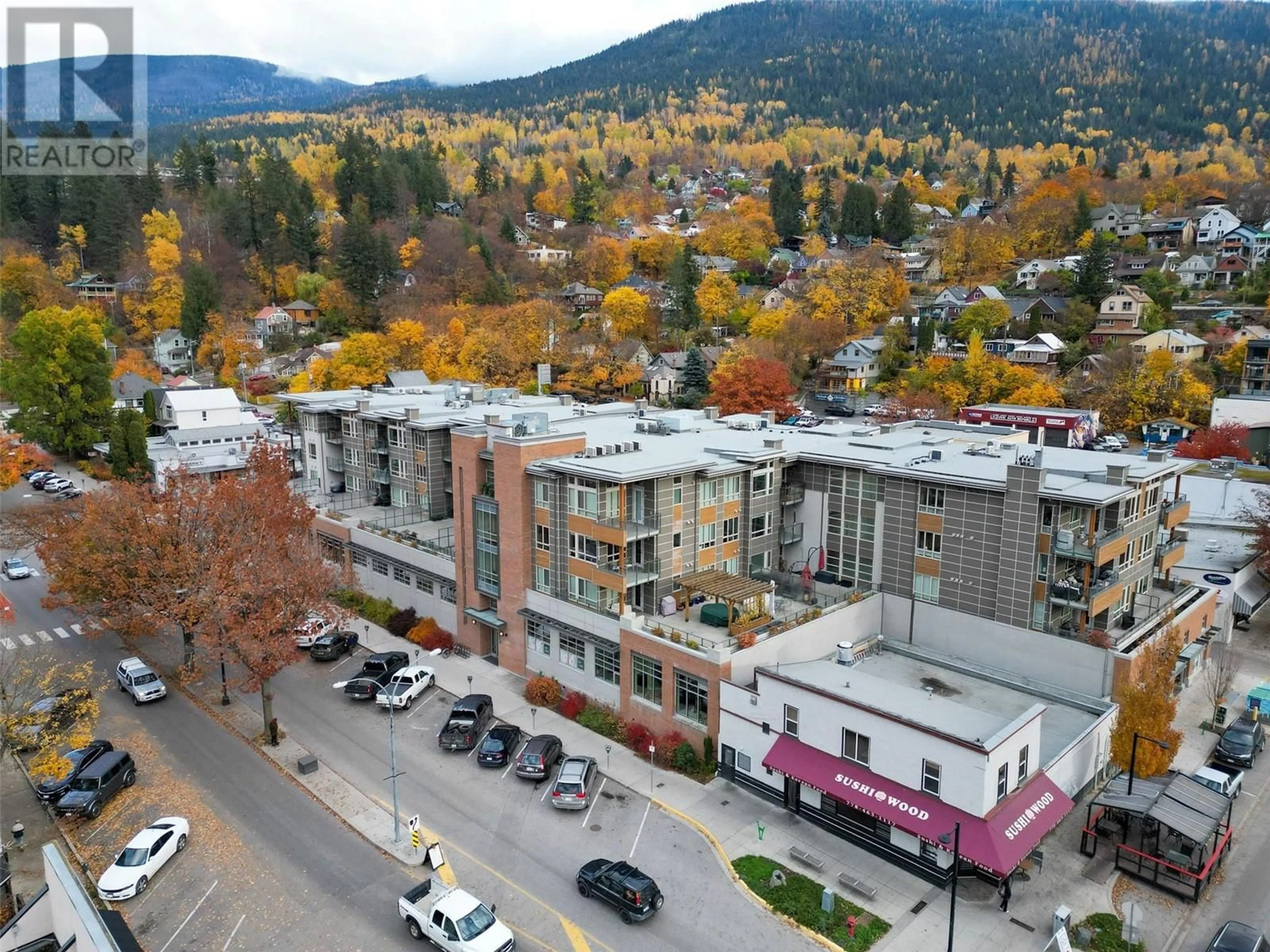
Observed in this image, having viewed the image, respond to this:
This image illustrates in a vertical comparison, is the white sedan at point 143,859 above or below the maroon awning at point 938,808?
below

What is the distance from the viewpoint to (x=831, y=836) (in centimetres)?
2367

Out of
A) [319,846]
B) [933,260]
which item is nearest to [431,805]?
[319,846]

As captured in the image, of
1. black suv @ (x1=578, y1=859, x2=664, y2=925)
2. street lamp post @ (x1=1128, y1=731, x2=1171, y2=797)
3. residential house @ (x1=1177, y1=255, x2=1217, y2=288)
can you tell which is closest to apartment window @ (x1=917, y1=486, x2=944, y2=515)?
street lamp post @ (x1=1128, y1=731, x2=1171, y2=797)

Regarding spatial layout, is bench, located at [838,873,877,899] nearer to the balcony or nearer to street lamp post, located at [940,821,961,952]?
street lamp post, located at [940,821,961,952]

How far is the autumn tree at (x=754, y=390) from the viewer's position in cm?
6838

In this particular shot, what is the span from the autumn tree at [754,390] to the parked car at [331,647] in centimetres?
3843

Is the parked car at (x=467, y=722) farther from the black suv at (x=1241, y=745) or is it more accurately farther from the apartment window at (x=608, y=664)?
the black suv at (x=1241, y=745)

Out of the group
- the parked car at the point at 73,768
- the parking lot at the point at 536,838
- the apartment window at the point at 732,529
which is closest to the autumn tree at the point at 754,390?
the apartment window at the point at 732,529

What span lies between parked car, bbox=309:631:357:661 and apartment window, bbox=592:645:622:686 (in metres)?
13.0

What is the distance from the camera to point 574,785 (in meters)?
25.0

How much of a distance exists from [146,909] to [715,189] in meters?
187

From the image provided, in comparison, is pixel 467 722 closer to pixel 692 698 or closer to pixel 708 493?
pixel 692 698

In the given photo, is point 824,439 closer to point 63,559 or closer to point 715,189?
point 63,559

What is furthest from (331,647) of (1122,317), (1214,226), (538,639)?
(1214,226)
